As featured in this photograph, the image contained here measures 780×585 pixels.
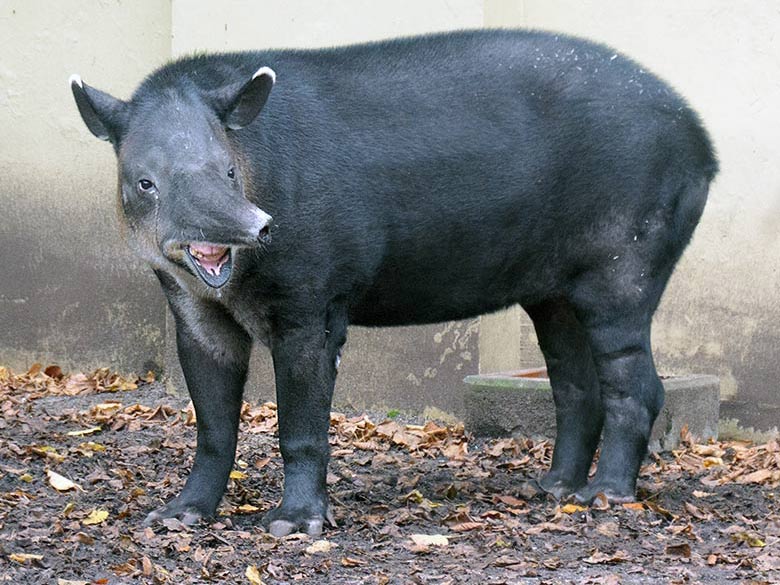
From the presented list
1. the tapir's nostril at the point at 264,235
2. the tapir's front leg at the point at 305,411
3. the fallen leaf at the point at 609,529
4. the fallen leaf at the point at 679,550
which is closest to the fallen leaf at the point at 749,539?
the fallen leaf at the point at 679,550

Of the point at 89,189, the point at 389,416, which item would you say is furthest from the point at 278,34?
the point at 389,416

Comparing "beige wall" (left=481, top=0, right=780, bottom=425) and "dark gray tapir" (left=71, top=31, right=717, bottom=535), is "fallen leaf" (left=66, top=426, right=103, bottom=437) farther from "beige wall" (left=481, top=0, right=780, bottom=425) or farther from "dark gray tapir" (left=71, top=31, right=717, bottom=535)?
"beige wall" (left=481, top=0, right=780, bottom=425)

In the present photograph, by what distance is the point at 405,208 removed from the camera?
20.6 feet

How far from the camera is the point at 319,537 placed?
5.99 metres

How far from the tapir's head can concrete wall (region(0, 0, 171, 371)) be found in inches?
146

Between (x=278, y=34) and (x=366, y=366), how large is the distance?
2082 mm

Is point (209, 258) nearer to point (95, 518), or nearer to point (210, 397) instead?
point (210, 397)

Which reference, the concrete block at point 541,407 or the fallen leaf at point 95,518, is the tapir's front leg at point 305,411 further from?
the concrete block at point 541,407

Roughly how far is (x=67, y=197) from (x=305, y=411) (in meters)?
4.13

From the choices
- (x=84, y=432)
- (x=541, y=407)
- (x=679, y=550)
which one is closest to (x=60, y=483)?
(x=84, y=432)

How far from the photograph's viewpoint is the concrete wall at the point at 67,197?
955 cm

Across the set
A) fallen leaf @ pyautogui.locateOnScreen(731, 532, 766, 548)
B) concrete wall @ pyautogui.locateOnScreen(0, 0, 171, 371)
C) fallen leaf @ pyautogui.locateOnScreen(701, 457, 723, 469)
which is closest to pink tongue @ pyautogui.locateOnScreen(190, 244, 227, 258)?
fallen leaf @ pyautogui.locateOnScreen(731, 532, 766, 548)

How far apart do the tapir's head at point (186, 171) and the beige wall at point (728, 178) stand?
10.3 ft

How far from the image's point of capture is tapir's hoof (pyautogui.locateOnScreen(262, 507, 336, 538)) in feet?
19.7
